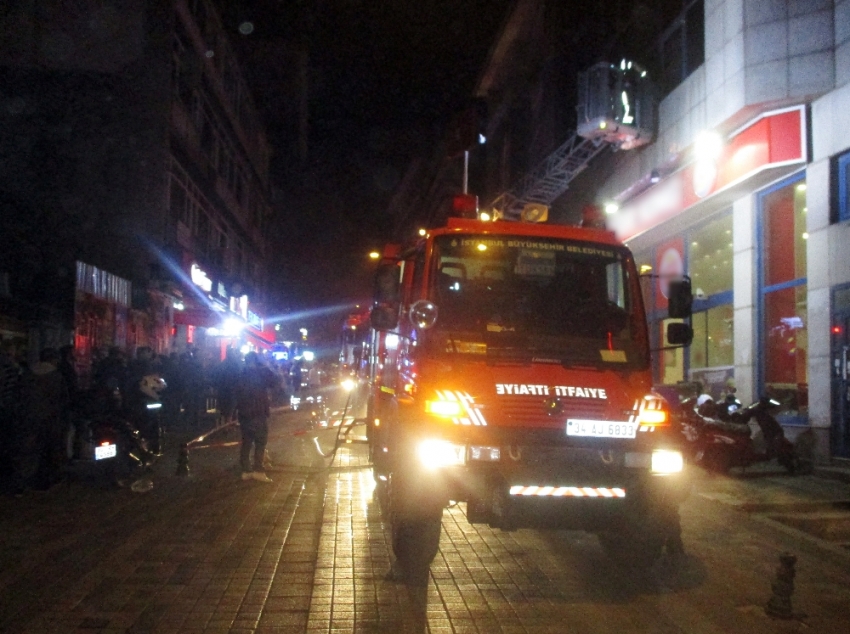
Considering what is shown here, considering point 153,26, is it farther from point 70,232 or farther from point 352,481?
point 352,481

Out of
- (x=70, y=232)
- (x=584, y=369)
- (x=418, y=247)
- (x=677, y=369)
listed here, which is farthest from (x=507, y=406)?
(x=70, y=232)

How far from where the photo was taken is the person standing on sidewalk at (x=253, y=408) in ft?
38.0

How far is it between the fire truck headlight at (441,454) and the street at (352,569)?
3.12ft

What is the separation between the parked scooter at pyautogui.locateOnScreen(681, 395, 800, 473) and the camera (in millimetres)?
12422

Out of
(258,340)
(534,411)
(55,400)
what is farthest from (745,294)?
(258,340)

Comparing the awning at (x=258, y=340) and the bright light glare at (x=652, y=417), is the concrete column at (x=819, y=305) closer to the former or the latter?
the bright light glare at (x=652, y=417)

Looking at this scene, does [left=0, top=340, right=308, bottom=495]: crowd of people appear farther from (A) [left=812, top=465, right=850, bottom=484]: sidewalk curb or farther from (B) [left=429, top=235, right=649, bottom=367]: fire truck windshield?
(A) [left=812, top=465, right=850, bottom=484]: sidewalk curb

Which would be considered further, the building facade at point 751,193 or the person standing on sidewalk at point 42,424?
the building facade at point 751,193

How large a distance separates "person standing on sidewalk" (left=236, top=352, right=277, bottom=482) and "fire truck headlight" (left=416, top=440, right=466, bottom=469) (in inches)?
220

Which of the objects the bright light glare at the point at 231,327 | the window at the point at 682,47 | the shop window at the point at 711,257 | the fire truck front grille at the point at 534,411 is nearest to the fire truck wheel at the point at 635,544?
the fire truck front grille at the point at 534,411

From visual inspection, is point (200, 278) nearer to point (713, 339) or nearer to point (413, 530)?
point (713, 339)

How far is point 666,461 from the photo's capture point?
22.0 ft

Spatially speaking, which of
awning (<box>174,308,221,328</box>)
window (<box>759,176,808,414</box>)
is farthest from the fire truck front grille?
awning (<box>174,308,221,328</box>)

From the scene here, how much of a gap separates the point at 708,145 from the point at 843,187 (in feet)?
11.0
